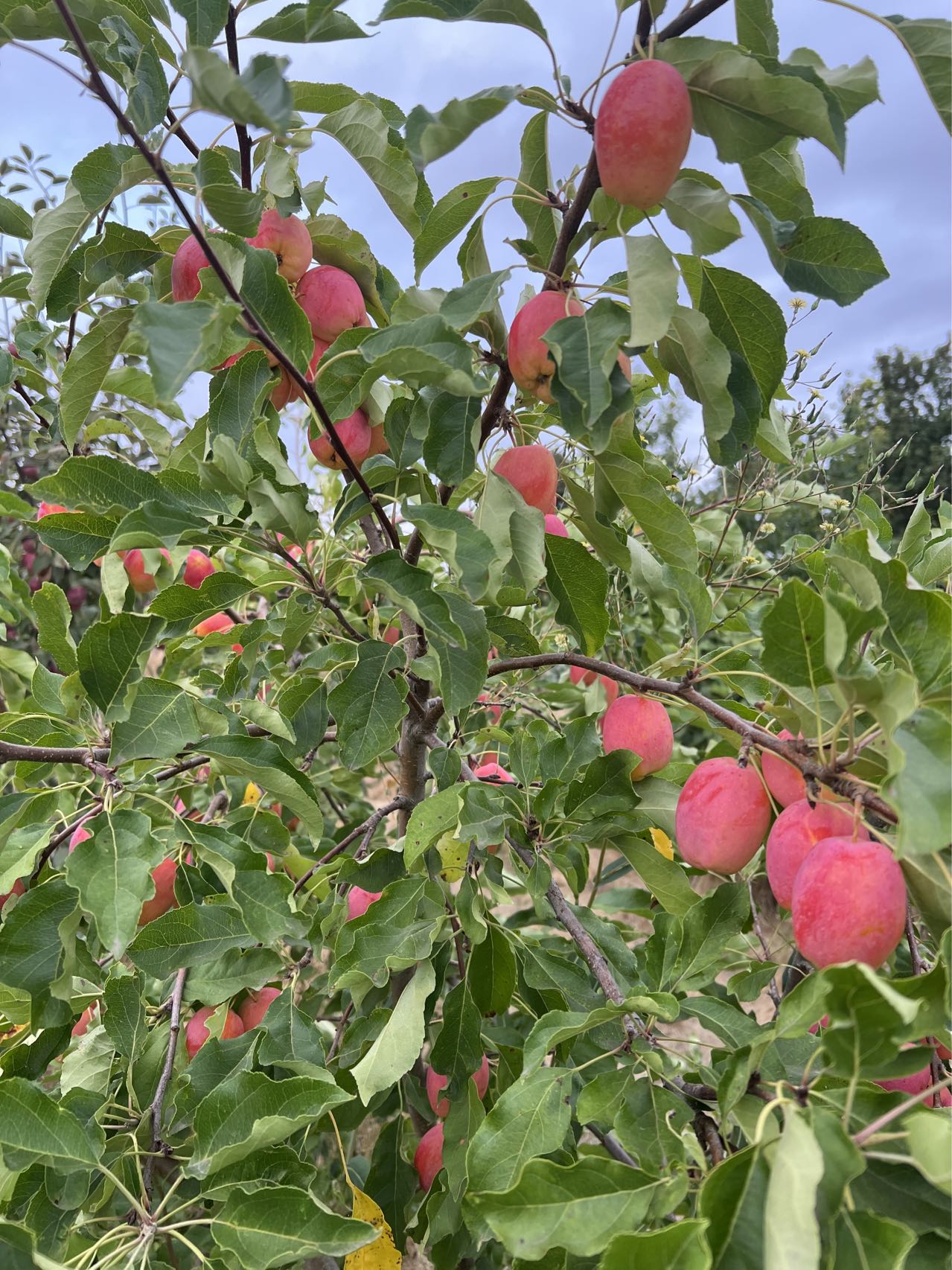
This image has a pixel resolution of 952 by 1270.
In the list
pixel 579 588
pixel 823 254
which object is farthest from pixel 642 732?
pixel 823 254

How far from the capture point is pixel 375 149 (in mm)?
906

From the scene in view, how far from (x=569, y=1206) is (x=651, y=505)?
0.61 metres

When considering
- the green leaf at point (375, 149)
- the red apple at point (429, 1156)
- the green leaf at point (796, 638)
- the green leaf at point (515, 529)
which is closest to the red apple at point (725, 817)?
the green leaf at point (796, 638)

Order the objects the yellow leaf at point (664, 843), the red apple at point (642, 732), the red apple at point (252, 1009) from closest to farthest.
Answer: the red apple at point (642, 732)
the red apple at point (252, 1009)
the yellow leaf at point (664, 843)

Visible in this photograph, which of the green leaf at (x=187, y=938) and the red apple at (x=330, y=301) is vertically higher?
the red apple at (x=330, y=301)

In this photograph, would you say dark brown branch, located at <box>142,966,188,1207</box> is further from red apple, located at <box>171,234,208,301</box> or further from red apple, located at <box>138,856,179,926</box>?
red apple, located at <box>171,234,208,301</box>

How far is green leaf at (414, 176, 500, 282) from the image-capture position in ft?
2.66

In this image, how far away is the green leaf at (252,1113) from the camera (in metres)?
0.68

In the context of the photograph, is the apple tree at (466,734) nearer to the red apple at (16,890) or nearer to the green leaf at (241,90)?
the green leaf at (241,90)

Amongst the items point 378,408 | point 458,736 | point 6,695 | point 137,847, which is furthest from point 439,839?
point 6,695

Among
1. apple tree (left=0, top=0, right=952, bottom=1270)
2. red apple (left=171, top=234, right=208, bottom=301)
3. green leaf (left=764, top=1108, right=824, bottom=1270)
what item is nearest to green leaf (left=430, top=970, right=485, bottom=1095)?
apple tree (left=0, top=0, right=952, bottom=1270)

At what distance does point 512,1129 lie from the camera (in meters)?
0.67

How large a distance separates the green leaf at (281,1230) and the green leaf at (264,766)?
34cm

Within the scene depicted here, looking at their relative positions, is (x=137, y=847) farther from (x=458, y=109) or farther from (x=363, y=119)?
(x=363, y=119)
